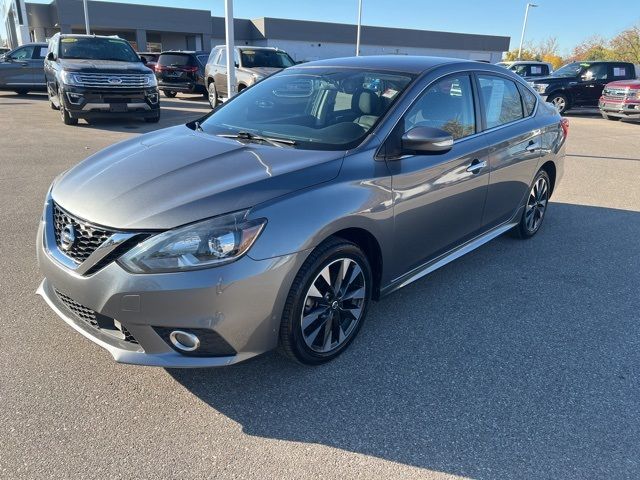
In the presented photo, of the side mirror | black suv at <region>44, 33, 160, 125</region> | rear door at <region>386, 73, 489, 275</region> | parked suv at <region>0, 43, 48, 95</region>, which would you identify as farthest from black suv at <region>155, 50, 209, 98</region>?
the side mirror

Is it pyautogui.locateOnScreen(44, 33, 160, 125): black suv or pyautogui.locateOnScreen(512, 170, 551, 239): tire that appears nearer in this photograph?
pyautogui.locateOnScreen(512, 170, 551, 239): tire

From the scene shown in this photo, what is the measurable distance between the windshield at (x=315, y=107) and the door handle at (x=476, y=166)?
0.83 meters

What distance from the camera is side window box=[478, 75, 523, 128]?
13.9 feet

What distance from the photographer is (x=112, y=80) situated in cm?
1110

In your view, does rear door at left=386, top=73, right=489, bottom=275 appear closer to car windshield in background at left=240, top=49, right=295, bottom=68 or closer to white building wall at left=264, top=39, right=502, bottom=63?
car windshield in background at left=240, top=49, right=295, bottom=68

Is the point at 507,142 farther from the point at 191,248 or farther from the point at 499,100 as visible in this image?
the point at 191,248

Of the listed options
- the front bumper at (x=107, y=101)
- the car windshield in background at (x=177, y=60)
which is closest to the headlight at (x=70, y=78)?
the front bumper at (x=107, y=101)

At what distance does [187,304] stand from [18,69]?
20024mm

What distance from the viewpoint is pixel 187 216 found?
2436mm

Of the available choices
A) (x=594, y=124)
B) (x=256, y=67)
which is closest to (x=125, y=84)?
(x=256, y=67)

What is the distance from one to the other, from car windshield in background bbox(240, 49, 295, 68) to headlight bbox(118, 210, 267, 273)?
13.4 metres

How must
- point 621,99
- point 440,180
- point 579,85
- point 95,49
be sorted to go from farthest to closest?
point 579,85
point 621,99
point 95,49
point 440,180

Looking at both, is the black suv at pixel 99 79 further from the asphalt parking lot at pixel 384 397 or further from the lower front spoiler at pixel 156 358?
the lower front spoiler at pixel 156 358

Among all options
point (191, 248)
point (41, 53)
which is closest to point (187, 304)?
point (191, 248)
